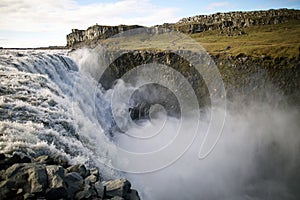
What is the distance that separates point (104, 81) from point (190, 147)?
105 feet

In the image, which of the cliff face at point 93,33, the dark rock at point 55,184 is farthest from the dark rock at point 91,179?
the cliff face at point 93,33

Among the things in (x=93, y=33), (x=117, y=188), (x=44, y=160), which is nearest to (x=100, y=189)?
(x=117, y=188)

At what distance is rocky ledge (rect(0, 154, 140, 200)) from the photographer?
11.9 m

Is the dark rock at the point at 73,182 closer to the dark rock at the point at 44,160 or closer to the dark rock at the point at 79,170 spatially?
the dark rock at the point at 79,170

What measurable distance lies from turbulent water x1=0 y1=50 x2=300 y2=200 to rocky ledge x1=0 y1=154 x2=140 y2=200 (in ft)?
5.81

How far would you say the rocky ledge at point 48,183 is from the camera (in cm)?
1188

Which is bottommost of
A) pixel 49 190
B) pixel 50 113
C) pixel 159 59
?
pixel 49 190

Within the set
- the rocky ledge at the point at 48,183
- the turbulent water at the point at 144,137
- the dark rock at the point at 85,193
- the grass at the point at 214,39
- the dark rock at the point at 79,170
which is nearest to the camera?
the rocky ledge at the point at 48,183

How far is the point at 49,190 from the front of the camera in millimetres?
12039

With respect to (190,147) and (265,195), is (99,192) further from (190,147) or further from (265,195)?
(190,147)

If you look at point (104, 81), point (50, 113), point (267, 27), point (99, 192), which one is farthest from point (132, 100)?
point (267, 27)

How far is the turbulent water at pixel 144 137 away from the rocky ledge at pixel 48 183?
1772 millimetres

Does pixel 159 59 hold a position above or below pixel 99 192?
above

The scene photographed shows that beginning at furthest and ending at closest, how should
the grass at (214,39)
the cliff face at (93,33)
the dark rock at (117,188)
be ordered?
the cliff face at (93,33) < the grass at (214,39) < the dark rock at (117,188)
